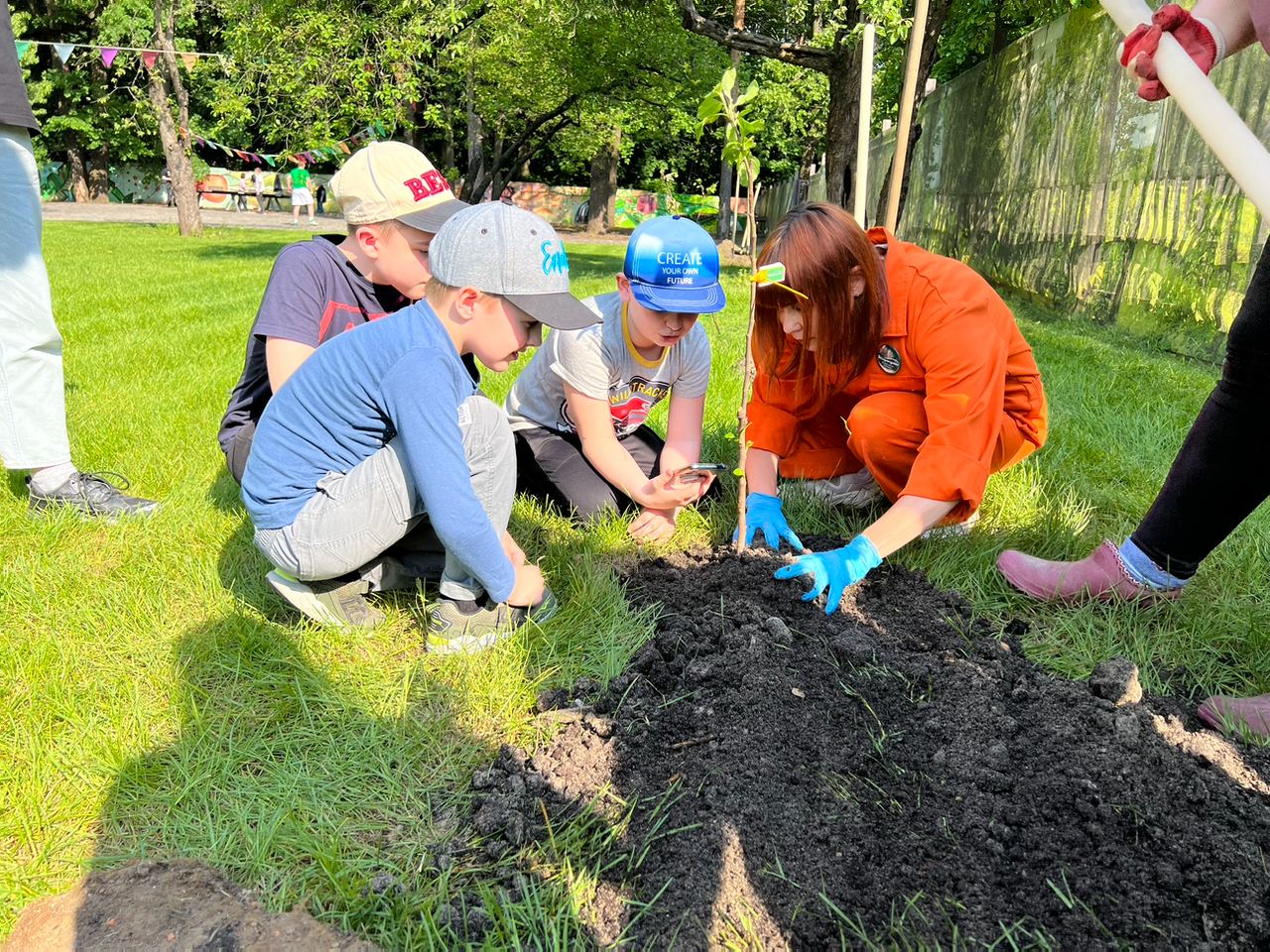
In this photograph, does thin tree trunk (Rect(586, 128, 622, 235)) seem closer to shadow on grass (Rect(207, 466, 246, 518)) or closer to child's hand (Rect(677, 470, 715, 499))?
shadow on grass (Rect(207, 466, 246, 518))

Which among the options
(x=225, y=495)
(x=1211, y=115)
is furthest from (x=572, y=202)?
(x=1211, y=115)

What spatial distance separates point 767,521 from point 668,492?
388mm

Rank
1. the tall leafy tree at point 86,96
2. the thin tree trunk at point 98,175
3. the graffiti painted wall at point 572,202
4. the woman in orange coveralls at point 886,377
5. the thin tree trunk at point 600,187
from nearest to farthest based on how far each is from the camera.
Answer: the woman in orange coveralls at point 886,377 < the tall leafy tree at point 86,96 < the thin tree trunk at point 600,187 < the thin tree trunk at point 98,175 < the graffiti painted wall at point 572,202

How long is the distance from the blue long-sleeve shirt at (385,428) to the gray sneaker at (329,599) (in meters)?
0.19

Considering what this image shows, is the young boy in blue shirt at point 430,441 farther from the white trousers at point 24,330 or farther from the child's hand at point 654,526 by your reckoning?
the white trousers at point 24,330

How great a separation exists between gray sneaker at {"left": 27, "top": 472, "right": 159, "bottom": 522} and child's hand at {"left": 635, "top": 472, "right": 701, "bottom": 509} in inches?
68.4

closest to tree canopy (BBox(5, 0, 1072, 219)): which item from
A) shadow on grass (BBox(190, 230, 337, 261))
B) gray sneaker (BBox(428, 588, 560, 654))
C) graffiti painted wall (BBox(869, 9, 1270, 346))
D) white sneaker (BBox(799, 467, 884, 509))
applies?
graffiti painted wall (BBox(869, 9, 1270, 346))

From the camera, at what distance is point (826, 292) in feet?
7.72

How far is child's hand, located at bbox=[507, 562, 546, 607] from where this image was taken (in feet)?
7.57

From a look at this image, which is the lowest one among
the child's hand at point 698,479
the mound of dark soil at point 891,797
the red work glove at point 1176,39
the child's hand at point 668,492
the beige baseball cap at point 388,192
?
the mound of dark soil at point 891,797

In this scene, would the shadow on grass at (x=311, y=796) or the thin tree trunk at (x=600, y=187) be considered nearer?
the shadow on grass at (x=311, y=796)

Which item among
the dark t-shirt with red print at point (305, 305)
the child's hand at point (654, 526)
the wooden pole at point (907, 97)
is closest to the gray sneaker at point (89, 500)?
the dark t-shirt with red print at point (305, 305)

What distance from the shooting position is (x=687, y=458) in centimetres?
310

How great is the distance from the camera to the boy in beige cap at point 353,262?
2631 mm
